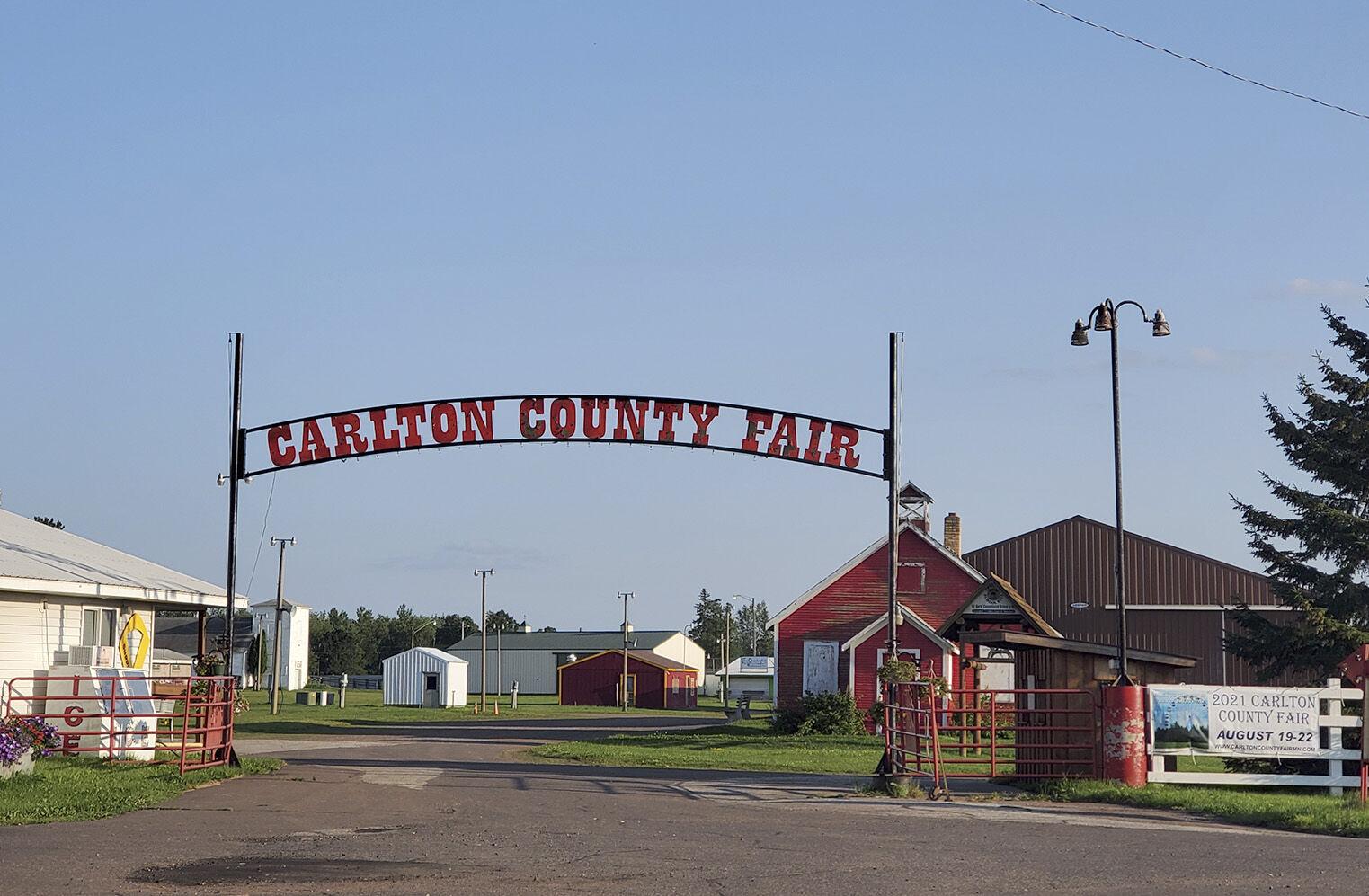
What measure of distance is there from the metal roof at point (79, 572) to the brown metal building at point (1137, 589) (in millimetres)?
30466

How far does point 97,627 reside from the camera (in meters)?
29.8

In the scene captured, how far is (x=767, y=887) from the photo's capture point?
39.1ft

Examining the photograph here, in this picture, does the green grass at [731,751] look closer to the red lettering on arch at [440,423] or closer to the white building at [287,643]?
the red lettering on arch at [440,423]

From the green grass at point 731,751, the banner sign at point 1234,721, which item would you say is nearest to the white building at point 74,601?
the green grass at point 731,751

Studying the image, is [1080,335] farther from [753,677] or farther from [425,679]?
[753,677]

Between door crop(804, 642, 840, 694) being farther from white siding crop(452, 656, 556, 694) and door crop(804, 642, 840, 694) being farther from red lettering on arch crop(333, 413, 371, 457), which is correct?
white siding crop(452, 656, 556, 694)

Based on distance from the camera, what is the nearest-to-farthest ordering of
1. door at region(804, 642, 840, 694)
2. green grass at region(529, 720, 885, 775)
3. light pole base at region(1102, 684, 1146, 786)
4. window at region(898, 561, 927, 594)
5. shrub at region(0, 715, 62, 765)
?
shrub at region(0, 715, 62, 765)
light pole base at region(1102, 684, 1146, 786)
green grass at region(529, 720, 885, 775)
door at region(804, 642, 840, 694)
window at region(898, 561, 927, 594)

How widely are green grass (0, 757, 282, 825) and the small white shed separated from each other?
59119 millimetres

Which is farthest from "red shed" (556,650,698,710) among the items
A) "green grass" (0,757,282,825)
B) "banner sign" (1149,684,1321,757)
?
"banner sign" (1149,684,1321,757)

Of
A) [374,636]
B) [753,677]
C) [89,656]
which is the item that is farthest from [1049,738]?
[374,636]

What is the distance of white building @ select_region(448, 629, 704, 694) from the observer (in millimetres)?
111625

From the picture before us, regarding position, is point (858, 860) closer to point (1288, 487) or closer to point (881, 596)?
point (1288, 487)

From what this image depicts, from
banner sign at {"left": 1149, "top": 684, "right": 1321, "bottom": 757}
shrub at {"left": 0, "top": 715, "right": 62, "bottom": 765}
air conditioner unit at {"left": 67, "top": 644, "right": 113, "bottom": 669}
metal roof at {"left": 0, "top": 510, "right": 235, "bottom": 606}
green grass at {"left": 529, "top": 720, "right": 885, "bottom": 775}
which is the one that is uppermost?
metal roof at {"left": 0, "top": 510, "right": 235, "bottom": 606}

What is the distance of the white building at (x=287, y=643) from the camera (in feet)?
361
